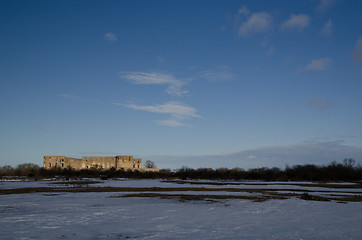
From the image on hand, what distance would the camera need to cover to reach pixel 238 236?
9.88m

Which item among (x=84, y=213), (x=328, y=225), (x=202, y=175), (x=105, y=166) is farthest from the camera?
(x=105, y=166)

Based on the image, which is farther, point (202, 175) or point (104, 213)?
point (202, 175)

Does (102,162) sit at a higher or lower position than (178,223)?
higher

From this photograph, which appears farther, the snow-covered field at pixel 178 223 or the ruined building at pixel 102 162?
the ruined building at pixel 102 162

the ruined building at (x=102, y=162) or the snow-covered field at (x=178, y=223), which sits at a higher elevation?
the ruined building at (x=102, y=162)

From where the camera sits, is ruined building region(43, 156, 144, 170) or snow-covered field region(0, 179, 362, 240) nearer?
snow-covered field region(0, 179, 362, 240)

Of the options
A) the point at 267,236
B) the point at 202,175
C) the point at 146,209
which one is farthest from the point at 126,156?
the point at 267,236

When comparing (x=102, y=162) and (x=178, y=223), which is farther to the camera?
(x=102, y=162)

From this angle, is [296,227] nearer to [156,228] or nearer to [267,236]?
[267,236]

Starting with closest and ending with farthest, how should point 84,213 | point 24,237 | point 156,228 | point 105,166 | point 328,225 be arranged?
point 24,237, point 156,228, point 328,225, point 84,213, point 105,166

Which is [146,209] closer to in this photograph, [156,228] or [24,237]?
[156,228]

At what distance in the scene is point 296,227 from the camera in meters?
11.4

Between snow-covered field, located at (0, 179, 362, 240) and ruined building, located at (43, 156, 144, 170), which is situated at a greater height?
ruined building, located at (43, 156, 144, 170)

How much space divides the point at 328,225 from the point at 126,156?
11301cm
